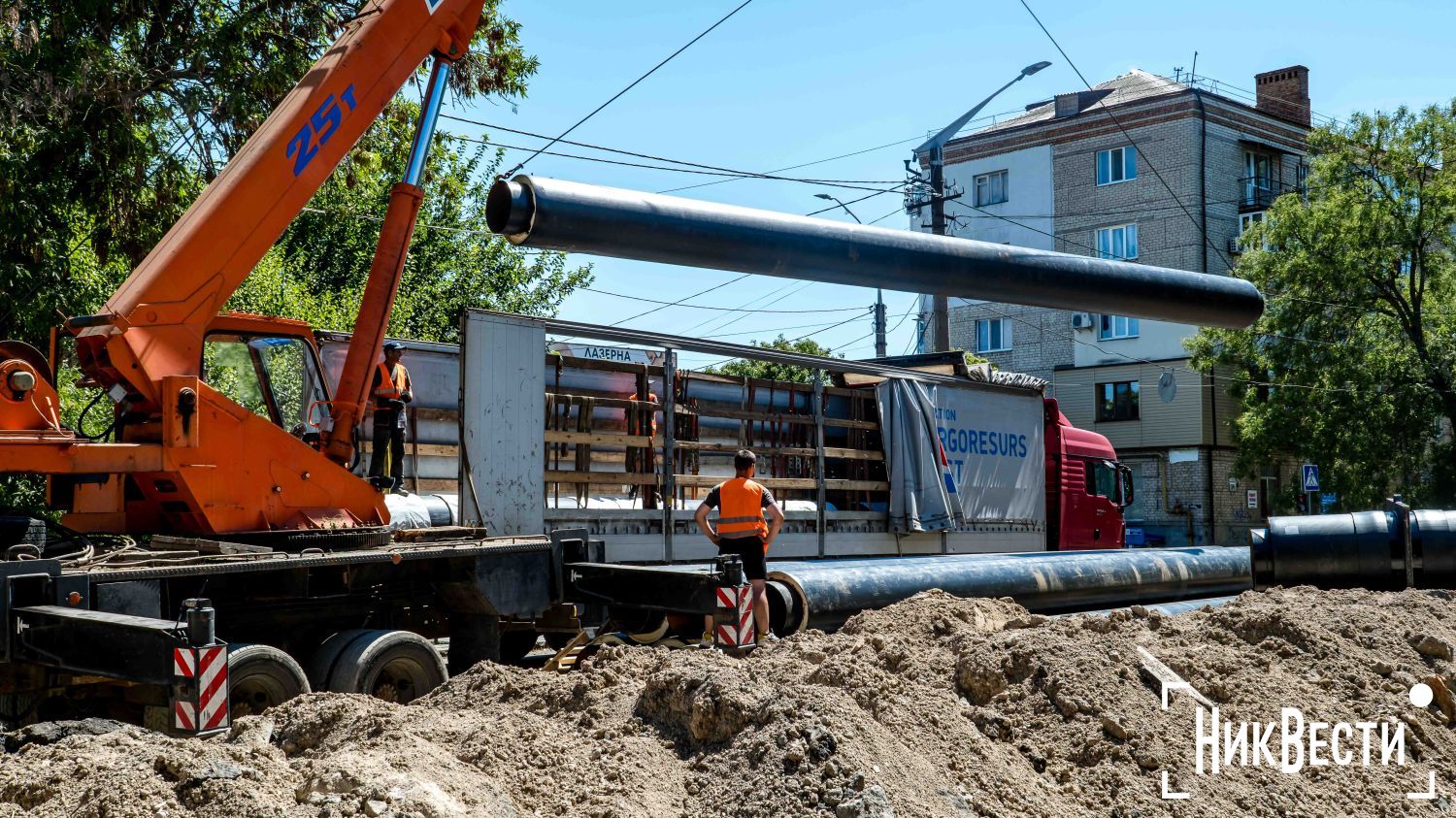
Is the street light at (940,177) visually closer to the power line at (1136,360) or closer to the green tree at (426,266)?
the green tree at (426,266)

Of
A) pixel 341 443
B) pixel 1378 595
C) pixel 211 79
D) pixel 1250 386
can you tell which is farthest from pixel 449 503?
pixel 1250 386

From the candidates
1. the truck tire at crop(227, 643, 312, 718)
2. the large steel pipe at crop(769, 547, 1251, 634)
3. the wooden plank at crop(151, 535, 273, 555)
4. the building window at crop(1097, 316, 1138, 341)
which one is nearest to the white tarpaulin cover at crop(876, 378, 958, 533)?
the large steel pipe at crop(769, 547, 1251, 634)

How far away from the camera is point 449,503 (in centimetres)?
1138

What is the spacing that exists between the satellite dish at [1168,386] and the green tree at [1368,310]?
27.3ft

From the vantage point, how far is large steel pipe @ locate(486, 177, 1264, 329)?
3514 mm

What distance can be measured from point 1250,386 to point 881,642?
31.4 meters

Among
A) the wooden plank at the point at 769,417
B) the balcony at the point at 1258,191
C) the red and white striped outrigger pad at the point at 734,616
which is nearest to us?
the red and white striped outrigger pad at the point at 734,616

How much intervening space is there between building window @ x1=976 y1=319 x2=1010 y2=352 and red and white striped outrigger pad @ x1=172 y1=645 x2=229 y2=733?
43.3 metres

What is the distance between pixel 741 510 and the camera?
28.7 ft

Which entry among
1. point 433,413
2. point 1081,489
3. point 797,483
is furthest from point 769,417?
point 1081,489

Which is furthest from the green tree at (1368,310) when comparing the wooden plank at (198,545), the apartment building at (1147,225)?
the wooden plank at (198,545)

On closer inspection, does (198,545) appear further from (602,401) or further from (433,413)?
(602,401)

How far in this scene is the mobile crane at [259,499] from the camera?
18.3 ft

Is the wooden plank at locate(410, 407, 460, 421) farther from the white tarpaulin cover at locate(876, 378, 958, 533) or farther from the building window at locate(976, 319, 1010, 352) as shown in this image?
the building window at locate(976, 319, 1010, 352)
